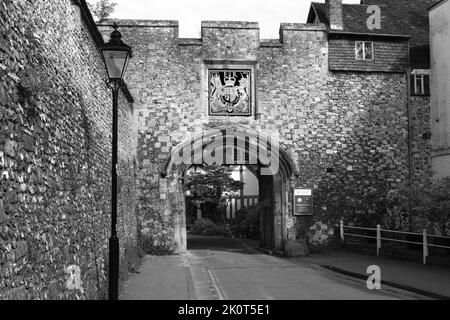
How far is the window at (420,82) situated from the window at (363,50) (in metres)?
1.78

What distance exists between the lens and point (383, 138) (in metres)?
19.8

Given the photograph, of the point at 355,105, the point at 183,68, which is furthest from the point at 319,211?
the point at 183,68

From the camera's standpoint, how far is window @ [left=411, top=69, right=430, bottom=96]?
Result: 20075 millimetres

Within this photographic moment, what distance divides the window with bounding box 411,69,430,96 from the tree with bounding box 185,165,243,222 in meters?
17.3

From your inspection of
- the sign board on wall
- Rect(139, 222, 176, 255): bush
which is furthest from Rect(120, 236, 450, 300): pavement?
the sign board on wall

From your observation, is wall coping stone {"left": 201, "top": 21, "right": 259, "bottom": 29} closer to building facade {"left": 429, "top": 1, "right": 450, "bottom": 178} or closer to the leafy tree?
building facade {"left": 429, "top": 1, "right": 450, "bottom": 178}

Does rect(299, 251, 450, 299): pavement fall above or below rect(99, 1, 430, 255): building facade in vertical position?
below

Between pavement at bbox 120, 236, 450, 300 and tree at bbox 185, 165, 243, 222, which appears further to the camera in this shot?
tree at bbox 185, 165, 243, 222

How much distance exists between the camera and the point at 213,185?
117 feet

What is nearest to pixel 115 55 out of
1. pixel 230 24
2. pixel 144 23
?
pixel 144 23

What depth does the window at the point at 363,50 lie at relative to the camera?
1995 cm

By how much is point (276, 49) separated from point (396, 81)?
4.57 meters
